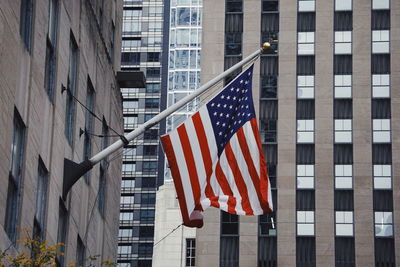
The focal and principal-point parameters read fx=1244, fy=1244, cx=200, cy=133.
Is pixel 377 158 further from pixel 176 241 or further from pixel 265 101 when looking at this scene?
pixel 176 241

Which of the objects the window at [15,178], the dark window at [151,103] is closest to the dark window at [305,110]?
the window at [15,178]

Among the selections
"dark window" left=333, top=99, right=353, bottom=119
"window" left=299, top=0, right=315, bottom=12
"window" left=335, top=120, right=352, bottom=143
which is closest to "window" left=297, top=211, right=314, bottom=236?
"window" left=335, top=120, right=352, bottom=143

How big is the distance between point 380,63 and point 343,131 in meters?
6.05

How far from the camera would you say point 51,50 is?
35688mm

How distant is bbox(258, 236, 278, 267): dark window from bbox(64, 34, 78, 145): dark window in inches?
2048

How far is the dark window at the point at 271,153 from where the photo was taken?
92.2 metres

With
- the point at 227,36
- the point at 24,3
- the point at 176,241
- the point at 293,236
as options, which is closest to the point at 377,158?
the point at 293,236

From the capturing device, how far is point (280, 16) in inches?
3782

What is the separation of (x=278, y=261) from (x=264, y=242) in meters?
1.76

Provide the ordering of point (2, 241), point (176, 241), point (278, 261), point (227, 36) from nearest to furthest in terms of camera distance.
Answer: point (2, 241) → point (278, 261) → point (227, 36) → point (176, 241)

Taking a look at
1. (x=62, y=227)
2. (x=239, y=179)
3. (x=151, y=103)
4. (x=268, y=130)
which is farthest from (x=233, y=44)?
(x=151, y=103)

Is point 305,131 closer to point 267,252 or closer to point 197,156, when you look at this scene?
point 267,252

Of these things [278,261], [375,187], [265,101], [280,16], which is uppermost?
[280,16]

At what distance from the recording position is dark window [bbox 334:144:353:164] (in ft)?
303
